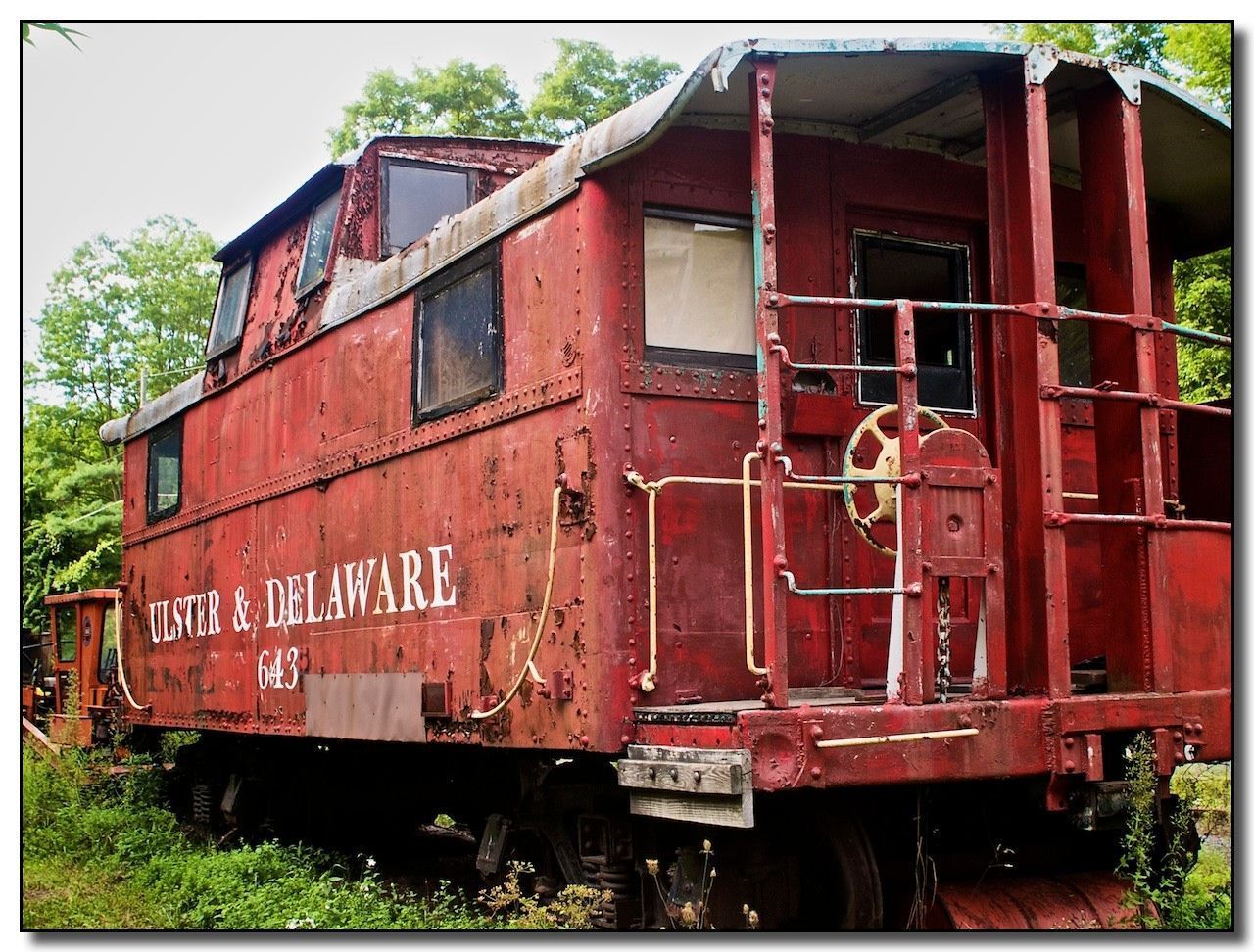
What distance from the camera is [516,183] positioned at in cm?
688

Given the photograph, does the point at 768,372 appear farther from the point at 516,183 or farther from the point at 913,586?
the point at 516,183

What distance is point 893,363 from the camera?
7.12 m

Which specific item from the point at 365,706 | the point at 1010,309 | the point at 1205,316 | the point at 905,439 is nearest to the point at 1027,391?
the point at 1010,309

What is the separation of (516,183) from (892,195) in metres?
1.85

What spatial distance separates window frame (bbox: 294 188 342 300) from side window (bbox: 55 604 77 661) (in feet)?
35.3

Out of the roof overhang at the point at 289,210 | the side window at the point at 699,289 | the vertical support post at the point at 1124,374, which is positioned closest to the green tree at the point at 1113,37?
the roof overhang at the point at 289,210

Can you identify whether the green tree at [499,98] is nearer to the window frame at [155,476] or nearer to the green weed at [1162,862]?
the window frame at [155,476]

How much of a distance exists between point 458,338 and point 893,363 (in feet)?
7.18

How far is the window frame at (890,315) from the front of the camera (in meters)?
6.92

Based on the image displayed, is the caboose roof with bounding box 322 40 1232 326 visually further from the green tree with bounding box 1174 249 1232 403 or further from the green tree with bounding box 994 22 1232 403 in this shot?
the green tree with bounding box 1174 249 1232 403

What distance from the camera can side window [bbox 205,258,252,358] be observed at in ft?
35.9

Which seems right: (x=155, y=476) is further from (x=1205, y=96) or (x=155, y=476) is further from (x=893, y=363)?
(x=1205, y=96)

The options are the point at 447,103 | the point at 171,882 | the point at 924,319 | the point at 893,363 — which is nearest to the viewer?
the point at 893,363

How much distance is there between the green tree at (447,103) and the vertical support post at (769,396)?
20.3 meters
